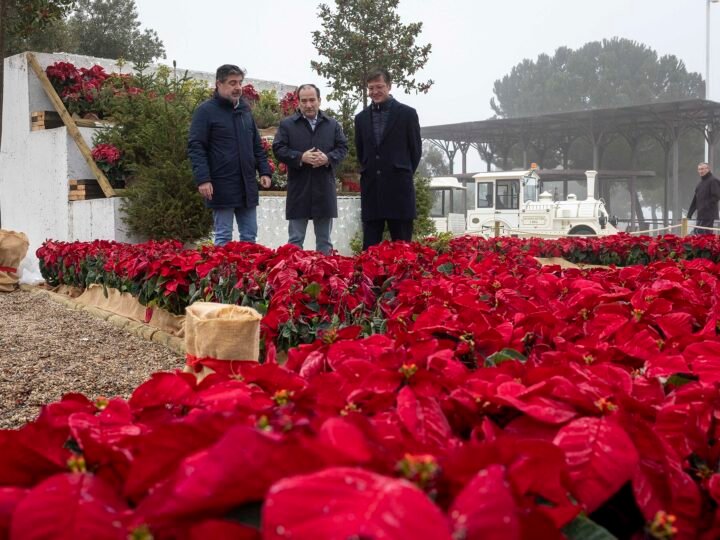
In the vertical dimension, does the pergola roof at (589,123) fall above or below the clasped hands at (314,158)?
above

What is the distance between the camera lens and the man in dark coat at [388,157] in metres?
5.71

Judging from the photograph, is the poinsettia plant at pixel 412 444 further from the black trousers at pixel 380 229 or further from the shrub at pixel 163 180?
the shrub at pixel 163 180

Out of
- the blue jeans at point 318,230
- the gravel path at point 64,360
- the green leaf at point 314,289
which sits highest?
the blue jeans at point 318,230

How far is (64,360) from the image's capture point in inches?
152

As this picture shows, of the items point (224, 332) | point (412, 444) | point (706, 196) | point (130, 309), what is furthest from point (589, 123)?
point (412, 444)

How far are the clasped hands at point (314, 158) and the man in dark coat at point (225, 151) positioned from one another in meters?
0.39

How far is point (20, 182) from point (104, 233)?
2.54 m

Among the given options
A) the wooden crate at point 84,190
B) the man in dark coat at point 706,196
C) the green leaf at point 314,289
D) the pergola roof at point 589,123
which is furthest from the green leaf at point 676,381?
the pergola roof at point 589,123

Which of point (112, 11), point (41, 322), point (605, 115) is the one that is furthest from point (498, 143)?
point (41, 322)

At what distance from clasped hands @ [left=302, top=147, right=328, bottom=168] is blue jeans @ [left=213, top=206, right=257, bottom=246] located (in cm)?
58

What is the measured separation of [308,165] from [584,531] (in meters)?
5.24

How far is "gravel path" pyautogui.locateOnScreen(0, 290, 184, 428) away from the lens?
10.4ft

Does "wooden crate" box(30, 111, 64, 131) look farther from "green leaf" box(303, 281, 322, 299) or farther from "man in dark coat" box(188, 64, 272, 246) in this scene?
"green leaf" box(303, 281, 322, 299)

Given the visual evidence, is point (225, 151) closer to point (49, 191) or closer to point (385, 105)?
point (385, 105)
